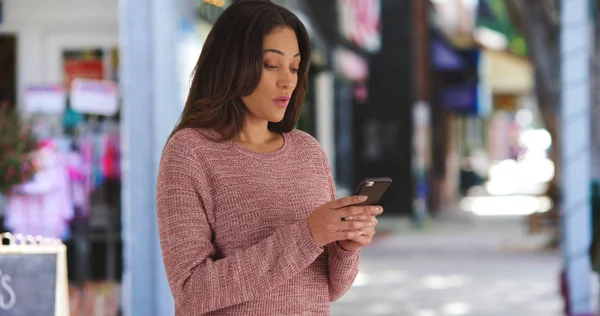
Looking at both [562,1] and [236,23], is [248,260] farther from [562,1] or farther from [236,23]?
[562,1]

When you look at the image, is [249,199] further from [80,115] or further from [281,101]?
[80,115]

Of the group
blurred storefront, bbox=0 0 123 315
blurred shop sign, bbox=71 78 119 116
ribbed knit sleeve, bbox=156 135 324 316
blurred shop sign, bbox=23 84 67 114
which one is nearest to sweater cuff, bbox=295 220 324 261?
ribbed knit sleeve, bbox=156 135 324 316

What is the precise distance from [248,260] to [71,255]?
17.8ft

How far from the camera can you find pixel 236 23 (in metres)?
2.28

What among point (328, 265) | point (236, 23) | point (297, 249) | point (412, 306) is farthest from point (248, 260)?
point (412, 306)

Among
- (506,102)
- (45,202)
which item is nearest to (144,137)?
(45,202)

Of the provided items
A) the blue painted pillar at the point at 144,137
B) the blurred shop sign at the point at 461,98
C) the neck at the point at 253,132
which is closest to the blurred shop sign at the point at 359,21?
the blurred shop sign at the point at 461,98

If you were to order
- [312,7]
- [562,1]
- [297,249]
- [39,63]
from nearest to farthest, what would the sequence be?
[297,249] < [562,1] < [39,63] < [312,7]

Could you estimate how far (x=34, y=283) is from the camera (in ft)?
8.87

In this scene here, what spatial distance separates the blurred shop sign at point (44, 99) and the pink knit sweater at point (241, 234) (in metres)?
5.07

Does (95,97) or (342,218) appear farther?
(95,97)

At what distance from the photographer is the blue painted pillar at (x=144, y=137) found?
479 centimetres

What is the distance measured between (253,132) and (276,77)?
0.16 m

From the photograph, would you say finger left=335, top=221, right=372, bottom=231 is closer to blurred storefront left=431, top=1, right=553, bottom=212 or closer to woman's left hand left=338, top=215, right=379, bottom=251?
woman's left hand left=338, top=215, right=379, bottom=251
